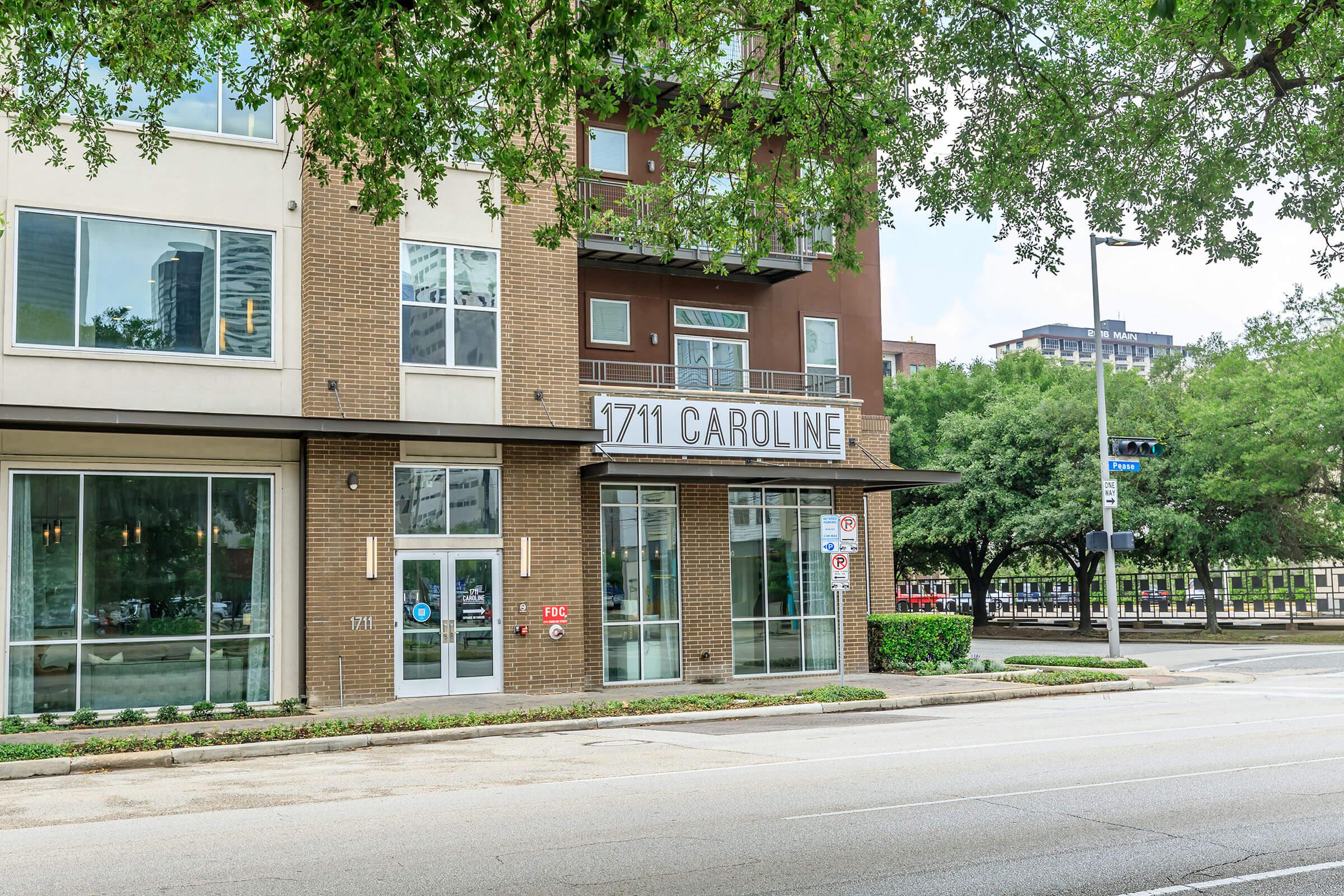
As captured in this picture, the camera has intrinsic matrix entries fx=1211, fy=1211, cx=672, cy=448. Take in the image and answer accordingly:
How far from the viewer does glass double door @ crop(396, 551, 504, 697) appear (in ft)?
61.1

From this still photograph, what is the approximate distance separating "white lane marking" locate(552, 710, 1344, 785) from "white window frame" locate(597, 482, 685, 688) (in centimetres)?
871

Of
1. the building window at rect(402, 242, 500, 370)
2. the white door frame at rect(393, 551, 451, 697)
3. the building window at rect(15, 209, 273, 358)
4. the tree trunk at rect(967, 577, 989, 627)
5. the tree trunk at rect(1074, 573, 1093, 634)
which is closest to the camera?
the building window at rect(15, 209, 273, 358)

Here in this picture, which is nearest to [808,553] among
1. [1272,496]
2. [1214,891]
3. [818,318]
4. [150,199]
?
[818,318]

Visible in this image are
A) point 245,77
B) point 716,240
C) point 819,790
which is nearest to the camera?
point 819,790

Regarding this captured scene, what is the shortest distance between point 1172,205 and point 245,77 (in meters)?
9.27

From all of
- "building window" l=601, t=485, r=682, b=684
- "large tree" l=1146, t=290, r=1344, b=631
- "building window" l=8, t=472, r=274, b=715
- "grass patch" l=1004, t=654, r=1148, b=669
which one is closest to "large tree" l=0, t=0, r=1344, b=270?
"building window" l=8, t=472, r=274, b=715

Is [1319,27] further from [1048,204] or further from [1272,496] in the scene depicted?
[1272,496]

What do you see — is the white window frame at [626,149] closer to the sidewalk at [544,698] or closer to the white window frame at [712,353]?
the white window frame at [712,353]

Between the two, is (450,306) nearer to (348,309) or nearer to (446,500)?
(348,309)

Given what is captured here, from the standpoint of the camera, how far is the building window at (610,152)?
2341 cm

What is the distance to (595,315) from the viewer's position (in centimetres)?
2323

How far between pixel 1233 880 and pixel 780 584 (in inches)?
620

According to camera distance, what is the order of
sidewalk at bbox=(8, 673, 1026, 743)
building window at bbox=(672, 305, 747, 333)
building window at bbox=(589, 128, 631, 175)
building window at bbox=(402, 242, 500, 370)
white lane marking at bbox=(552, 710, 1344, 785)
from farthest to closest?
building window at bbox=(672, 305, 747, 333) < building window at bbox=(589, 128, 631, 175) < building window at bbox=(402, 242, 500, 370) < sidewalk at bbox=(8, 673, 1026, 743) < white lane marking at bbox=(552, 710, 1344, 785)

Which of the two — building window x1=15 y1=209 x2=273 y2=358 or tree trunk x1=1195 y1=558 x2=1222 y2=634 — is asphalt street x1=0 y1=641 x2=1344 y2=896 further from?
tree trunk x1=1195 y1=558 x2=1222 y2=634
